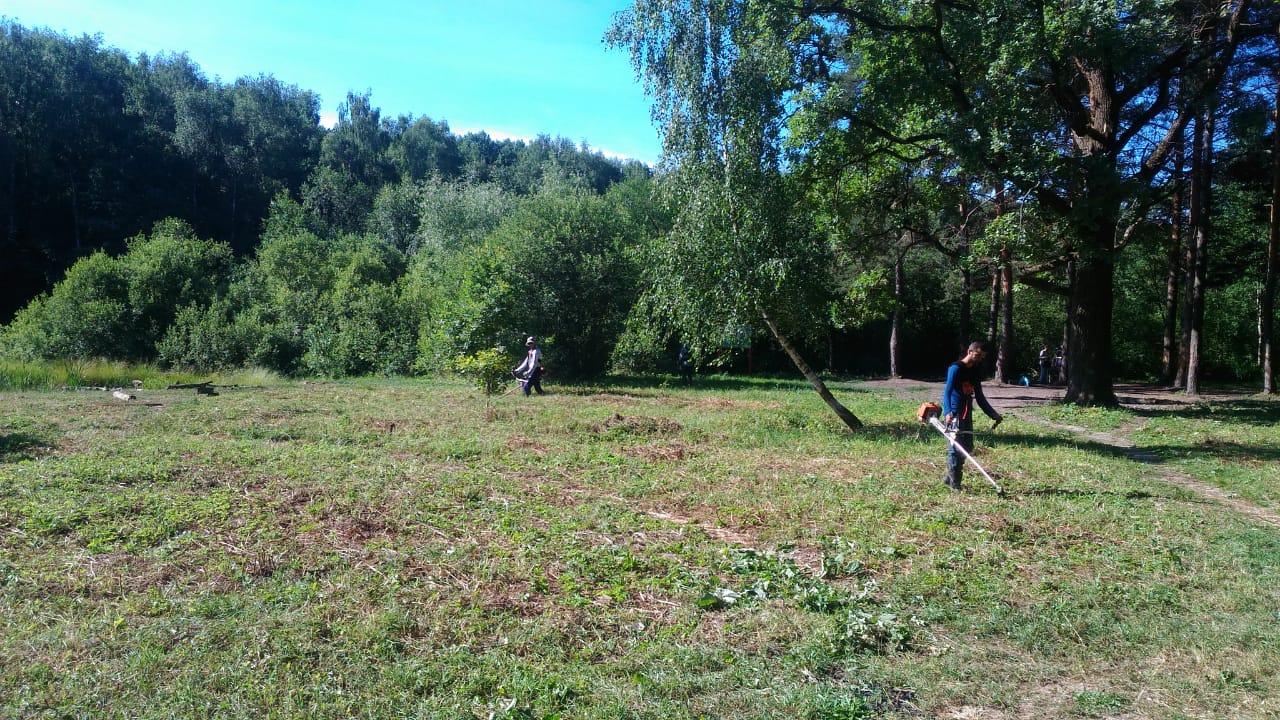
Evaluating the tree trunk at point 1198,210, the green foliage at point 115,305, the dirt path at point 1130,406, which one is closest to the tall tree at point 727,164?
Answer: the dirt path at point 1130,406

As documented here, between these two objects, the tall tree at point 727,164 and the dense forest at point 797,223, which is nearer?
the tall tree at point 727,164

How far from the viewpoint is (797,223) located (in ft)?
42.4

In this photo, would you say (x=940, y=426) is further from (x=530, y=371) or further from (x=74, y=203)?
(x=74, y=203)

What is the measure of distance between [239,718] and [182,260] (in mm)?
32729

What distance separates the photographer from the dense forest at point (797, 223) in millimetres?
12906

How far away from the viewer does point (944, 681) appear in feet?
12.9

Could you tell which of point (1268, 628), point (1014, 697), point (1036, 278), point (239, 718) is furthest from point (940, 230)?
point (239, 718)

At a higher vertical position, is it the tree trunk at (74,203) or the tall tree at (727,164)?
the tree trunk at (74,203)

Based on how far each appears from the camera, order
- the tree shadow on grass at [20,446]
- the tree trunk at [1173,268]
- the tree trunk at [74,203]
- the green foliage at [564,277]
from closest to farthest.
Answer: the tree shadow on grass at [20,446] → the tree trunk at [1173,268] → the green foliage at [564,277] → the tree trunk at [74,203]

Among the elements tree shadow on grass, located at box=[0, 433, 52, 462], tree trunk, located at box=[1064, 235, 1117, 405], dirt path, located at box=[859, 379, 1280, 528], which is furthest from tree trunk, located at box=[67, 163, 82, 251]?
tree trunk, located at box=[1064, 235, 1117, 405]

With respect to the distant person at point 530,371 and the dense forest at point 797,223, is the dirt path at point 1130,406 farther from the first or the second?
the distant person at point 530,371

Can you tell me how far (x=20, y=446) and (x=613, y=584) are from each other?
910cm

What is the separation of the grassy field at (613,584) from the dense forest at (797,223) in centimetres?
578

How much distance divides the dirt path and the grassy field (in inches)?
10.4
